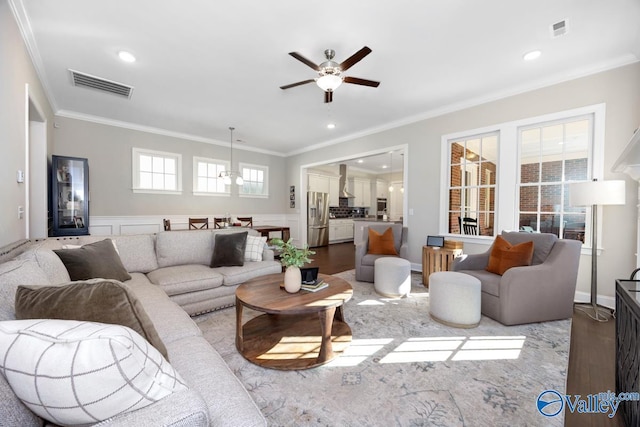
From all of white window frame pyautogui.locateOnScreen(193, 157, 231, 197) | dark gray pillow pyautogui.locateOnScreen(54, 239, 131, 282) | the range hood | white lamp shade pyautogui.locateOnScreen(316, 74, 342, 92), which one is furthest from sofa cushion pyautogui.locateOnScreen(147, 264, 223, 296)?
the range hood

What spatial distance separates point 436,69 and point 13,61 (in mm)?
4098

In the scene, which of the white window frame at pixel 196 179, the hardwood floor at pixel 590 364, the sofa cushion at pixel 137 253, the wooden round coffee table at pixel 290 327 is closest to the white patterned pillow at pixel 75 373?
the wooden round coffee table at pixel 290 327

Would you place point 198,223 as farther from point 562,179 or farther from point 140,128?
point 562,179

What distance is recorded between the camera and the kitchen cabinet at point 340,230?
27.4 feet

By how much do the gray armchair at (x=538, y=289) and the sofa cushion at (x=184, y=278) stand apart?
9.31ft

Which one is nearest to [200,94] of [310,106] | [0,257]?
[310,106]

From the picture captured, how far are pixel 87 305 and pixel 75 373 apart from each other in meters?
0.35

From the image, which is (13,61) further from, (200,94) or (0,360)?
(0,360)

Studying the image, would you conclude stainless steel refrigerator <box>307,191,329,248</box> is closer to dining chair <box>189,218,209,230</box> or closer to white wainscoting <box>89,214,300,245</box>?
white wainscoting <box>89,214,300,245</box>

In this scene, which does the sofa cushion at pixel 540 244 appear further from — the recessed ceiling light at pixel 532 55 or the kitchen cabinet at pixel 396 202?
the kitchen cabinet at pixel 396 202

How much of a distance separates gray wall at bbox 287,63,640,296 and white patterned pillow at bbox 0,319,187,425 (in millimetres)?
4323

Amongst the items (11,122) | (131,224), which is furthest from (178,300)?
(131,224)

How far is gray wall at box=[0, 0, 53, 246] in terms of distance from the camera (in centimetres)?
200

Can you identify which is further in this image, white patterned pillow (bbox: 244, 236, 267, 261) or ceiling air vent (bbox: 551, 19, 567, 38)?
white patterned pillow (bbox: 244, 236, 267, 261)
